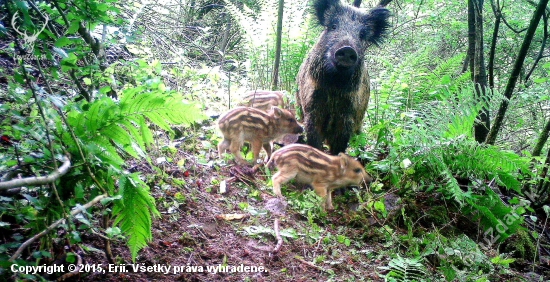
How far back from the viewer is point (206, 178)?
4.11 meters

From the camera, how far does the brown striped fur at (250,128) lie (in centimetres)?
478

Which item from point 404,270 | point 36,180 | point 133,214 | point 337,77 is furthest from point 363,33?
point 36,180

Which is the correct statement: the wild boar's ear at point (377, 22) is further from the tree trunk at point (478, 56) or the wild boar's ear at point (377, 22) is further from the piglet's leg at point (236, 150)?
the piglet's leg at point (236, 150)

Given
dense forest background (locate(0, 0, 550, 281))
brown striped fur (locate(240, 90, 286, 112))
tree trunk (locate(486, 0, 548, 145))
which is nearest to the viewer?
dense forest background (locate(0, 0, 550, 281))

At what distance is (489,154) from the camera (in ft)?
13.8

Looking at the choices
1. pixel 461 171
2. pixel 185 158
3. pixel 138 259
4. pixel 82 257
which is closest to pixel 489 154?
pixel 461 171

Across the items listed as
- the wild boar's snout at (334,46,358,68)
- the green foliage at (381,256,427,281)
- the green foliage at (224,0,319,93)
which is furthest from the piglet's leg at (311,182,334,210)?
the green foliage at (224,0,319,93)

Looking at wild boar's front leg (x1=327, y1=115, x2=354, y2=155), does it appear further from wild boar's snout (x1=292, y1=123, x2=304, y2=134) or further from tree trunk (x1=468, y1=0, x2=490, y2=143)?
tree trunk (x1=468, y1=0, x2=490, y2=143)

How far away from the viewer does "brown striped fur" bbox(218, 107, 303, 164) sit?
478 cm

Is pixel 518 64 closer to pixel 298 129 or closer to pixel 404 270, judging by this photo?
pixel 298 129

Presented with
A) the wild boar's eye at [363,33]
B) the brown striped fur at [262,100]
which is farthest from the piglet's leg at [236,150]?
the wild boar's eye at [363,33]

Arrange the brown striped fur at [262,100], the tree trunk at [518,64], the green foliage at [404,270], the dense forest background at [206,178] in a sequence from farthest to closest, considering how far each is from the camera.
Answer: the brown striped fur at [262,100] → the tree trunk at [518,64] → the green foliage at [404,270] → the dense forest background at [206,178]

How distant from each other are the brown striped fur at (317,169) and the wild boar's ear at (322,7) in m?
1.94

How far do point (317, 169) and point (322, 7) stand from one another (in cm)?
232
